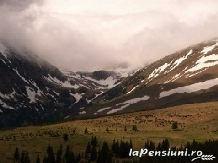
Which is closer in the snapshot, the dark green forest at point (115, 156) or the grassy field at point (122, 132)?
the dark green forest at point (115, 156)

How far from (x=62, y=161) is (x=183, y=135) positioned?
168ft

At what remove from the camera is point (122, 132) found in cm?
13500

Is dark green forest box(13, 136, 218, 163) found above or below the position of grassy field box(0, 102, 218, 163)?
below

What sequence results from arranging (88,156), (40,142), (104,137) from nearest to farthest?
1. (88,156)
2. (40,142)
3. (104,137)

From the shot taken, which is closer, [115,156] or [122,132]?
[115,156]

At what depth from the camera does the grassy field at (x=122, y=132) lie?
4434 inches

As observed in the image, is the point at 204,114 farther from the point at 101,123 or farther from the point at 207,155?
the point at 207,155

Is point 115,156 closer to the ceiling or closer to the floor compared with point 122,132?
closer to the floor

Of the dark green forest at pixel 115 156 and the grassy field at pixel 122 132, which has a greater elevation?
the grassy field at pixel 122 132

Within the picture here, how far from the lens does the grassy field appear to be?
113 metres

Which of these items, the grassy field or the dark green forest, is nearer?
the dark green forest

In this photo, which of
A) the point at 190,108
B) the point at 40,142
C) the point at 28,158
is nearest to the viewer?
the point at 28,158

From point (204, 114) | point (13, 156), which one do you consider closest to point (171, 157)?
point (13, 156)

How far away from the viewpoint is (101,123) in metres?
154
